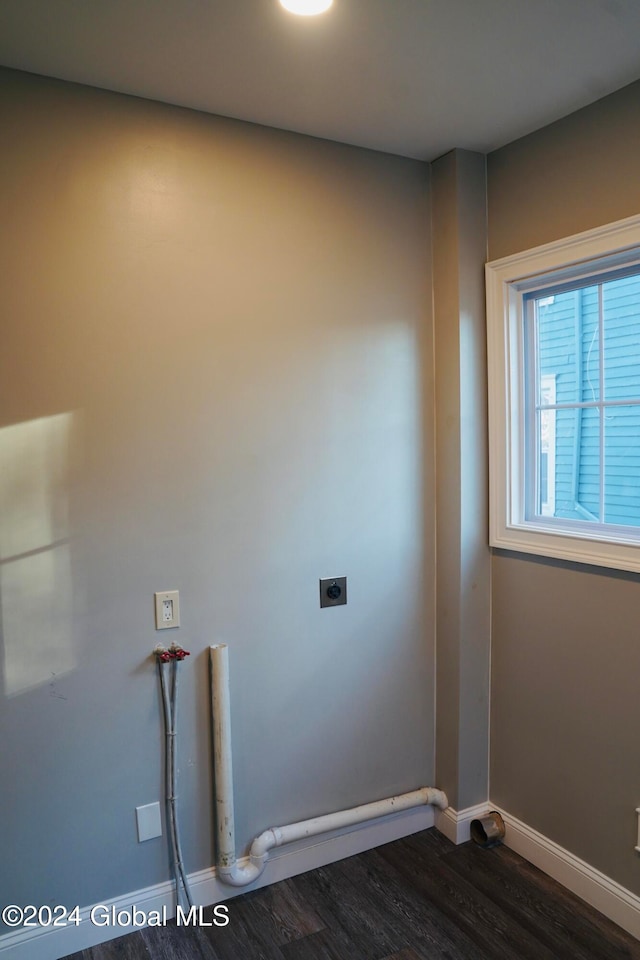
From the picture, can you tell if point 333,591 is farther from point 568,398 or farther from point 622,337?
point 622,337

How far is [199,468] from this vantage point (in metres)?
2.14

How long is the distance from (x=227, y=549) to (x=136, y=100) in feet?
4.62

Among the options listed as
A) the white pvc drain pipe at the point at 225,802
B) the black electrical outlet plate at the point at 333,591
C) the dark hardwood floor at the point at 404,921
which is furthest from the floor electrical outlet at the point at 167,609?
the dark hardwood floor at the point at 404,921

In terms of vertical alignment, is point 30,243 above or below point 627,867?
above

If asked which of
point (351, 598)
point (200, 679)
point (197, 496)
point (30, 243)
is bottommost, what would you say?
point (200, 679)

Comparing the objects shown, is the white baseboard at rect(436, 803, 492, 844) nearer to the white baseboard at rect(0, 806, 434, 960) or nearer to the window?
the white baseboard at rect(0, 806, 434, 960)

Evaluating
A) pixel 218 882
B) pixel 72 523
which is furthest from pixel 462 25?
pixel 218 882

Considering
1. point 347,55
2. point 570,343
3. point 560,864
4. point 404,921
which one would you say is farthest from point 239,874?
point 347,55

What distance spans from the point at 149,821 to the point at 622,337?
84.9 inches

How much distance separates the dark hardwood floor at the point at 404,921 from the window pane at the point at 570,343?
65.8 inches

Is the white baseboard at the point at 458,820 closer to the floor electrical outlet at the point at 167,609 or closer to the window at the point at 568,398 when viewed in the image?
the window at the point at 568,398

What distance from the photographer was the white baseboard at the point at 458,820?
2518mm

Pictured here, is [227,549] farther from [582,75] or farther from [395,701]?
[582,75]

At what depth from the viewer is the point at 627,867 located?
2078 mm
